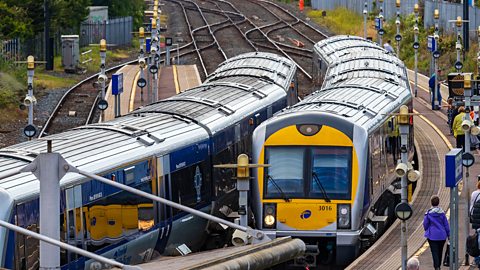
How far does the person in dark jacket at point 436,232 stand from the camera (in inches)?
778

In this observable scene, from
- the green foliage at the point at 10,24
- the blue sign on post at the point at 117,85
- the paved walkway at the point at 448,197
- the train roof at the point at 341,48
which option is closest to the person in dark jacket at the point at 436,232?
the paved walkway at the point at 448,197

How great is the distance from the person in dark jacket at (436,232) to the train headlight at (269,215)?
2.82 metres

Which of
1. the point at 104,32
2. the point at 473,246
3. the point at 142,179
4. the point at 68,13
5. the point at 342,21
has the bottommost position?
the point at 473,246

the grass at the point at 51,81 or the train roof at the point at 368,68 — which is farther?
the grass at the point at 51,81

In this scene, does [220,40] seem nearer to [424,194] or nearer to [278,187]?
[424,194]

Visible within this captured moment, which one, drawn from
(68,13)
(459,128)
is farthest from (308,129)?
(68,13)

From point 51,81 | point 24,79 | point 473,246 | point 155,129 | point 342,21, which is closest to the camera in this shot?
point 473,246

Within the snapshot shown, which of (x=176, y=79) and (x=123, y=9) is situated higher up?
(x=123, y=9)

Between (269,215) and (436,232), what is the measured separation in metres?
3.10

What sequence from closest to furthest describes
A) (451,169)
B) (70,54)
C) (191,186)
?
(451,169) → (191,186) → (70,54)

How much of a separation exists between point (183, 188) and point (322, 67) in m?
19.1

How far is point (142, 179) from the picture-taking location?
1930 centimetres

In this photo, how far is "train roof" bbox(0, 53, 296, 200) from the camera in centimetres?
1719

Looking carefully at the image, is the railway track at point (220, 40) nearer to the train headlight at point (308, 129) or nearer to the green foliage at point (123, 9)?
the green foliage at point (123, 9)
